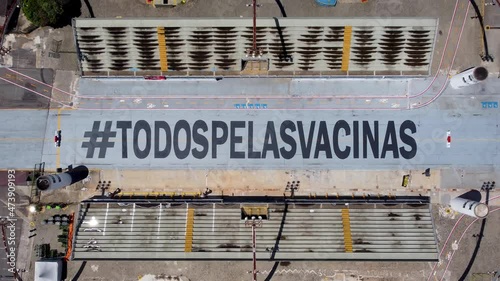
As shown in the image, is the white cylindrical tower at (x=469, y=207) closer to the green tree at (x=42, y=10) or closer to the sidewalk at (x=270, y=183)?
the sidewalk at (x=270, y=183)

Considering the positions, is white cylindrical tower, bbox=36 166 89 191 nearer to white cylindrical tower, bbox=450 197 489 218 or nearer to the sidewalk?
the sidewalk

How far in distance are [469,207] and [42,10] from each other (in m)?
48.3

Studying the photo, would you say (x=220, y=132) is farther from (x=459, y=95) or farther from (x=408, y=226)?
(x=459, y=95)

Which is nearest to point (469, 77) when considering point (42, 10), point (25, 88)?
point (42, 10)

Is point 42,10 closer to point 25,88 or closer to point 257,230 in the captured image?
point 25,88

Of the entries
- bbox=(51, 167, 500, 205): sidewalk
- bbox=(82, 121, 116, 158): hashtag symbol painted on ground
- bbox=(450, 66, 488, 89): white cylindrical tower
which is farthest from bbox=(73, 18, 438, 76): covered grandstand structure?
bbox=(51, 167, 500, 205): sidewalk

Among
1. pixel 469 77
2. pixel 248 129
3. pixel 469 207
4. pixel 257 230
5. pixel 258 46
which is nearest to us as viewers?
pixel 469 207

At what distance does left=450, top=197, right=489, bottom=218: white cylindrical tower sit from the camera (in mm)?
38281

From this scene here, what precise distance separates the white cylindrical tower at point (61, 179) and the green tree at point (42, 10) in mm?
16185

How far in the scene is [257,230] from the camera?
136ft

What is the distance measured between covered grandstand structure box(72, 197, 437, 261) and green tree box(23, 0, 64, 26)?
19863mm

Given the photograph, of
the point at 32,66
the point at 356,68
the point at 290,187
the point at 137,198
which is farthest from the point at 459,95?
the point at 32,66

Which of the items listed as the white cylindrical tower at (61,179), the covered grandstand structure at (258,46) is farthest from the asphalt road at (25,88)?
the white cylindrical tower at (61,179)

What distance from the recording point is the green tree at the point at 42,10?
4019 cm
